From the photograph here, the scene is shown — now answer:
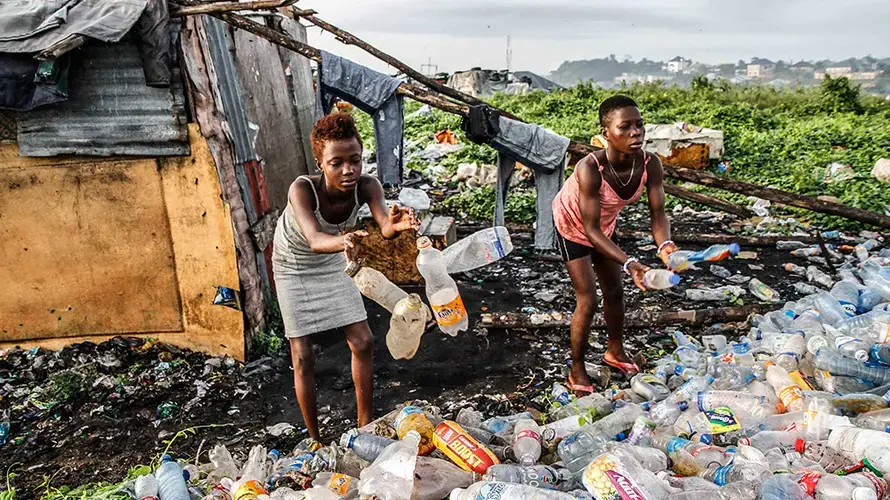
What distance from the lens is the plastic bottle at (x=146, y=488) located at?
8.84 feet

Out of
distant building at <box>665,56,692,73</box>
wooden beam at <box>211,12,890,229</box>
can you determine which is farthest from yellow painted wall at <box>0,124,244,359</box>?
distant building at <box>665,56,692,73</box>

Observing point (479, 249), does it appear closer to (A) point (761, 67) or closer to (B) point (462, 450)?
(B) point (462, 450)

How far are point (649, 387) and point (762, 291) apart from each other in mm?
2501

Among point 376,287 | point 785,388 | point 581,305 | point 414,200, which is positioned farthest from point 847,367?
point 414,200

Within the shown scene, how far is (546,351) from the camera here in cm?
480

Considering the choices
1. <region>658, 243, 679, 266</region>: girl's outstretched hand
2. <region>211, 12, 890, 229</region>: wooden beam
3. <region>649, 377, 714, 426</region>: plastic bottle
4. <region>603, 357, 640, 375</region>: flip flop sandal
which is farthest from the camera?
<region>211, 12, 890, 229</region>: wooden beam

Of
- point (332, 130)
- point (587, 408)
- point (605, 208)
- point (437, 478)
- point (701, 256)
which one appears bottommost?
point (587, 408)

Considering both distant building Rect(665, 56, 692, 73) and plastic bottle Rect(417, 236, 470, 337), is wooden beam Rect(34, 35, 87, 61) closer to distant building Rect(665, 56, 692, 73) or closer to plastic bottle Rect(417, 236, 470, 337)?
plastic bottle Rect(417, 236, 470, 337)

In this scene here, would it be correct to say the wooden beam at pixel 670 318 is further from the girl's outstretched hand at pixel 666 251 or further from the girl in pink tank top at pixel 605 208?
the girl's outstretched hand at pixel 666 251

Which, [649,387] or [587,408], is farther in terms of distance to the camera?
[649,387]

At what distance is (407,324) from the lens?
338 centimetres

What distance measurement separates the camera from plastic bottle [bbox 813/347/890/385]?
122 inches

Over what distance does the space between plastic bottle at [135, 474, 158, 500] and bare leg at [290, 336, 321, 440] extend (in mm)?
795

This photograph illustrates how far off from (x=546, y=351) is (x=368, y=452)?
237cm
